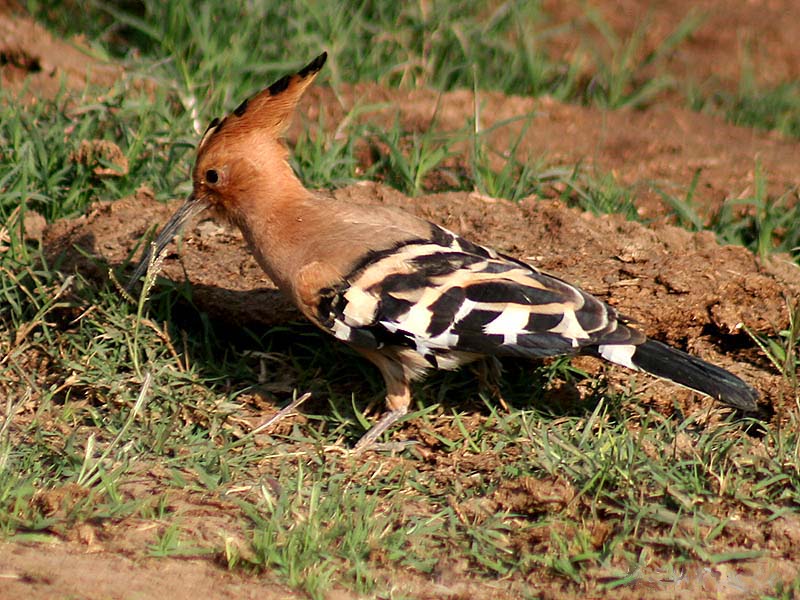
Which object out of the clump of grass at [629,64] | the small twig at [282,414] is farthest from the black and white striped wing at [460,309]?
the clump of grass at [629,64]

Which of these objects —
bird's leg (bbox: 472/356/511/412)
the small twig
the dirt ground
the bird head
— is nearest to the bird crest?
the bird head

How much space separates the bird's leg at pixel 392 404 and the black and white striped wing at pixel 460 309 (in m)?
0.15

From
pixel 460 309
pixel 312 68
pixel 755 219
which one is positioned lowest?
pixel 755 219

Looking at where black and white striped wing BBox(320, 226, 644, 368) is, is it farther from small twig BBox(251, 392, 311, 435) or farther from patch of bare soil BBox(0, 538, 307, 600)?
patch of bare soil BBox(0, 538, 307, 600)

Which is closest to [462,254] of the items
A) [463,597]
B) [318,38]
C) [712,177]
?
[463,597]

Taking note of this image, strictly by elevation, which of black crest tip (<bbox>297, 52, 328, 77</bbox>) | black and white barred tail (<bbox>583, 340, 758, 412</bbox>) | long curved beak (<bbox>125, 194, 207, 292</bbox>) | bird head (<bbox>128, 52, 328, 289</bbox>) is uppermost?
black crest tip (<bbox>297, 52, 328, 77</bbox>)

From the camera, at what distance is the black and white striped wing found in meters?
3.30

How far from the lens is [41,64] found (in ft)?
16.9

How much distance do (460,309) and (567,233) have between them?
2.62ft

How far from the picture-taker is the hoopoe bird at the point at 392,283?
331 centimetres

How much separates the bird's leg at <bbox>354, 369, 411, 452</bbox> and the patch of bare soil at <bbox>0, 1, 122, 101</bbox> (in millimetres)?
2269

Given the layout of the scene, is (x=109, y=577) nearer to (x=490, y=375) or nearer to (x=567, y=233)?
(x=490, y=375)

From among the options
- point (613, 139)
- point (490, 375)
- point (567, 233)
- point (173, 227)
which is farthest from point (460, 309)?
point (613, 139)

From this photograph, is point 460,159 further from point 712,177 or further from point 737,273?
point 737,273
